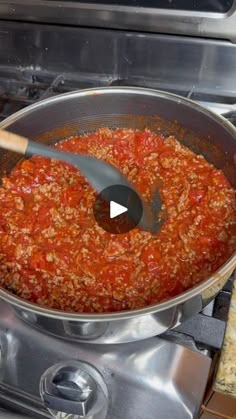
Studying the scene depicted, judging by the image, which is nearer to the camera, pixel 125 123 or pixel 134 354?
pixel 134 354

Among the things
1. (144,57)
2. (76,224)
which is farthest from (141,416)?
(144,57)

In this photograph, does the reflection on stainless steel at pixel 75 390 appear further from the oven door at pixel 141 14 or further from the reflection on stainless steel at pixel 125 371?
the oven door at pixel 141 14

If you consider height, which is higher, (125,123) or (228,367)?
(125,123)

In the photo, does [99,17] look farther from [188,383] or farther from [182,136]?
[188,383]

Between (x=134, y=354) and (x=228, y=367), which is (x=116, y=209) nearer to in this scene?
(x=134, y=354)

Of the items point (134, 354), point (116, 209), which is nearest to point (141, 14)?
point (116, 209)

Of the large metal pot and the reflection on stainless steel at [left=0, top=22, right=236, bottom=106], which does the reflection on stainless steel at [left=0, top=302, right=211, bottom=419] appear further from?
the reflection on stainless steel at [left=0, top=22, right=236, bottom=106]
